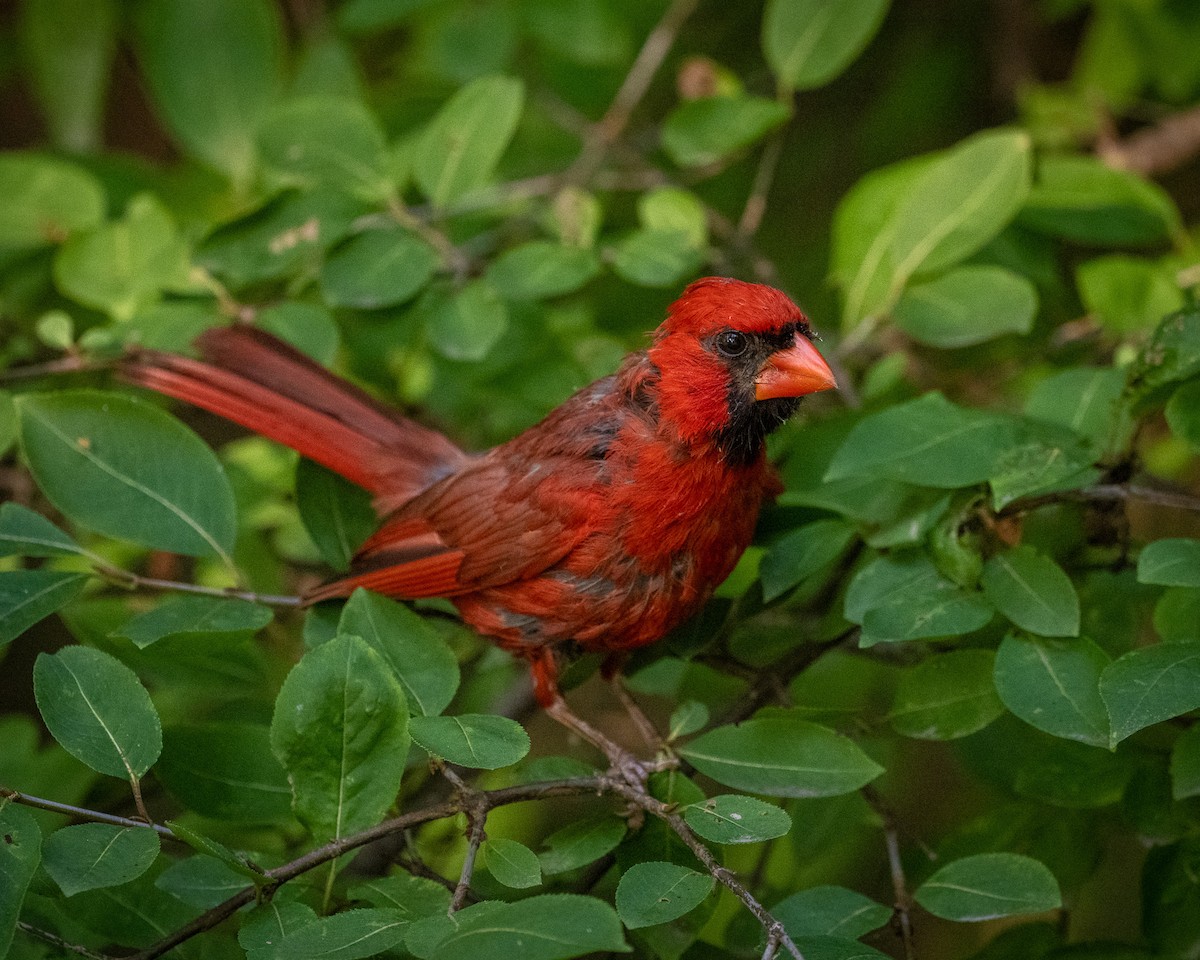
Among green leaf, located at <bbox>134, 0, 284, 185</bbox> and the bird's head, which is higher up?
green leaf, located at <bbox>134, 0, 284, 185</bbox>

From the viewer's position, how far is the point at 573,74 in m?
3.74

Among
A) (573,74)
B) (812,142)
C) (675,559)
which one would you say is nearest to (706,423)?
(675,559)

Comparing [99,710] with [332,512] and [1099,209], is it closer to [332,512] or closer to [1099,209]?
[332,512]

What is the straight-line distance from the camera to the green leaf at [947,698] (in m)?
2.05

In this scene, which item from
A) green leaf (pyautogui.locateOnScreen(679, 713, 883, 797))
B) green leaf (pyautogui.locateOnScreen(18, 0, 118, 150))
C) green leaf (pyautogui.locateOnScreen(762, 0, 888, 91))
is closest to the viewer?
green leaf (pyautogui.locateOnScreen(679, 713, 883, 797))

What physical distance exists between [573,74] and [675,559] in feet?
6.42

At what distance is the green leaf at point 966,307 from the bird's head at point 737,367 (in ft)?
1.65

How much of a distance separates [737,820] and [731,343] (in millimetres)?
972

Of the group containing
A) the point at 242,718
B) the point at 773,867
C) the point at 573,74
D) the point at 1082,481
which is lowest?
the point at 773,867

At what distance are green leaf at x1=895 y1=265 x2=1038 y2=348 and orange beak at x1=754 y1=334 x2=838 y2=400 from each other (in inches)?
21.4

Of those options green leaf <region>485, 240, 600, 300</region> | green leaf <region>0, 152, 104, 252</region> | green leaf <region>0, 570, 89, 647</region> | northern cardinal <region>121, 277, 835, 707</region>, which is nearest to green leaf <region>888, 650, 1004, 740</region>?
northern cardinal <region>121, 277, 835, 707</region>

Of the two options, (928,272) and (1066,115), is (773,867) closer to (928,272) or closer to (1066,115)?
(928,272)

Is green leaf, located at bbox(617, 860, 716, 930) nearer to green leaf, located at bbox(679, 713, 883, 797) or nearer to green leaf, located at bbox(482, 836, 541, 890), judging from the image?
green leaf, located at bbox(482, 836, 541, 890)

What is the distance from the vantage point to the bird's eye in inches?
93.0
